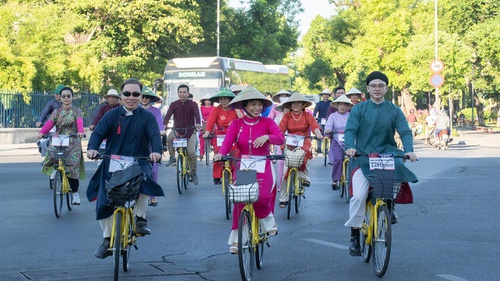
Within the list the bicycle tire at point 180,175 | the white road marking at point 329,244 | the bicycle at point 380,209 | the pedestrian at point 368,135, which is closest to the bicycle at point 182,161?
the bicycle tire at point 180,175

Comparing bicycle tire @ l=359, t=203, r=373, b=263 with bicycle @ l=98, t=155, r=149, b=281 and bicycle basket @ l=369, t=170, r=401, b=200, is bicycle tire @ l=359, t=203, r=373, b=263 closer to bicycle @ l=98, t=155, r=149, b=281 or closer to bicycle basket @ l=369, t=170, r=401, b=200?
bicycle basket @ l=369, t=170, r=401, b=200

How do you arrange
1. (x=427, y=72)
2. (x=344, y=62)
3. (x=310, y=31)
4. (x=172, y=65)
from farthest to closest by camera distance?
(x=310, y=31) < (x=344, y=62) < (x=427, y=72) < (x=172, y=65)

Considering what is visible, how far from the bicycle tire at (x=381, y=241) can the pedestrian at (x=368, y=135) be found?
42 cm

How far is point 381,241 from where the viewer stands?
26.5 ft

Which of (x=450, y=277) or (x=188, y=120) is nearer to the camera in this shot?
(x=450, y=277)

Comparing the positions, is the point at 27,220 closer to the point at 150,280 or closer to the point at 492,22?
the point at 150,280

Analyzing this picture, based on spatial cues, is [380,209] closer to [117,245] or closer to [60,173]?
[117,245]

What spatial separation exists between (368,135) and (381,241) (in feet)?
3.63

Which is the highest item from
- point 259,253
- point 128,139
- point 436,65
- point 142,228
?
point 436,65

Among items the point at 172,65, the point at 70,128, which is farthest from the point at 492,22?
the point at 70,128

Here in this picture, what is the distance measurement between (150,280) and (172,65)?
83.9ft

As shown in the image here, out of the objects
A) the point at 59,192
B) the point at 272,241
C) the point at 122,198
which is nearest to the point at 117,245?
the point at 122,198

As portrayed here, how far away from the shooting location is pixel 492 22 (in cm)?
5531

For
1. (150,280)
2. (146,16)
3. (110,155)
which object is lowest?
(150,280)
